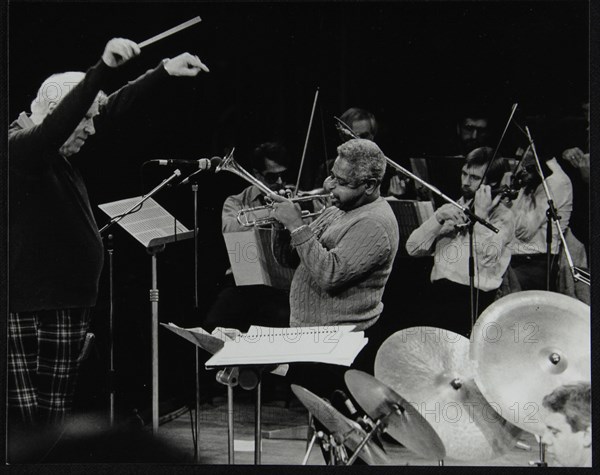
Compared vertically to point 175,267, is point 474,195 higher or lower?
higher

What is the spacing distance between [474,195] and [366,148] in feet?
1.87

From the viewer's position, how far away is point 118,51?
183 inches

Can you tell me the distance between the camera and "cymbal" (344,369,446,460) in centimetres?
390

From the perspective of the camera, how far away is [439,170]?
4.64m

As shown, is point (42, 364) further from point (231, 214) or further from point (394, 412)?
point (394, 412)

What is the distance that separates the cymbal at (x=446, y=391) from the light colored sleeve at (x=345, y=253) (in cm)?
37

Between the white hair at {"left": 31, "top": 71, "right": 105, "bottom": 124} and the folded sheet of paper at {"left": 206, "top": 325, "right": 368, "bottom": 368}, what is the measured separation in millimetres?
1551

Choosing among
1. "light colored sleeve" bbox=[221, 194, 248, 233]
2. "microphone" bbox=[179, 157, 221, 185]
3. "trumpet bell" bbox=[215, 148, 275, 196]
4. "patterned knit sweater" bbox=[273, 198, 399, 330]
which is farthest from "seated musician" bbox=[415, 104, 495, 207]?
"microphone" bbox=[179, 157, 221, 185]

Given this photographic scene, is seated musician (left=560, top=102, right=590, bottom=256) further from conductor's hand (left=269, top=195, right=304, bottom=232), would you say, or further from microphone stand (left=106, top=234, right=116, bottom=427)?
microphone stand (left=106, top=234, right=116, bottom=427)

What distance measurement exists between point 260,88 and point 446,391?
1689 mm

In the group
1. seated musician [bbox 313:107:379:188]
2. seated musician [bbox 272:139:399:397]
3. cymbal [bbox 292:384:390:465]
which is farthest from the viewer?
seated musician [bbox 313:107:379:188]

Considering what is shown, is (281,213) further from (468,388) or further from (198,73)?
(468,388)

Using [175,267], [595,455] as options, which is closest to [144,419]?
[175,267]

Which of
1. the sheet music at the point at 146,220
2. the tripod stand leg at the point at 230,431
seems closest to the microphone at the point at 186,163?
the sheet music at the point at 146,220
